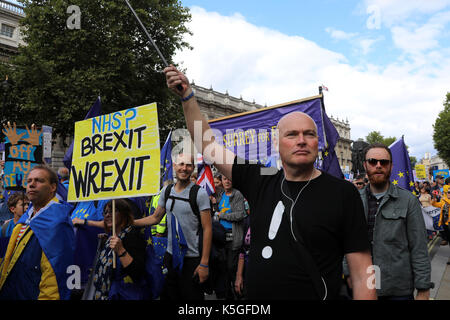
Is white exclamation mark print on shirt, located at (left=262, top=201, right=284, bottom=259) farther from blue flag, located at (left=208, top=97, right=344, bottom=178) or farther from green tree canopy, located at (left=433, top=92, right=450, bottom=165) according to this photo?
green tree canopy, located at (left=433, top=92, right=450, bottom=165)

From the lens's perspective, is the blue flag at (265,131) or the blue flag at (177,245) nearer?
the blue flag at (177,245)

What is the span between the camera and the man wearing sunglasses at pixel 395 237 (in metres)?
2.49

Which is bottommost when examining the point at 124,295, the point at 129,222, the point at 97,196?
the point at 124,295

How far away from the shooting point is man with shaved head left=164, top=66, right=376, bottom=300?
1500 mm

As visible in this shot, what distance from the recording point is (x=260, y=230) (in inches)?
65.4

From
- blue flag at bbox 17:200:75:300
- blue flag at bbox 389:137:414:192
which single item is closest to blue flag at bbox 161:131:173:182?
blue flag at bbox 389:137:414:192

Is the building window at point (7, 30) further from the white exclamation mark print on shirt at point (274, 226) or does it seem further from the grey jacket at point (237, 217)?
the white exclamation mark print on shirt at point (274, 226)

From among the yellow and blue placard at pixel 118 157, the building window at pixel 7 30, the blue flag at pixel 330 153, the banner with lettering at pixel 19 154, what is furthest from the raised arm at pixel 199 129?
the building window at pixel 7 30

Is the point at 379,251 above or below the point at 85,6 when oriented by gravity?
below

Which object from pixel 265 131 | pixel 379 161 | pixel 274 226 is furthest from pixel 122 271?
pixel 265 131

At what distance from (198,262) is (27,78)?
16.7m

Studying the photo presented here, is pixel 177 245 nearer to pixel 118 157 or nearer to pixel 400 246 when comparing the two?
pixel 118 157
